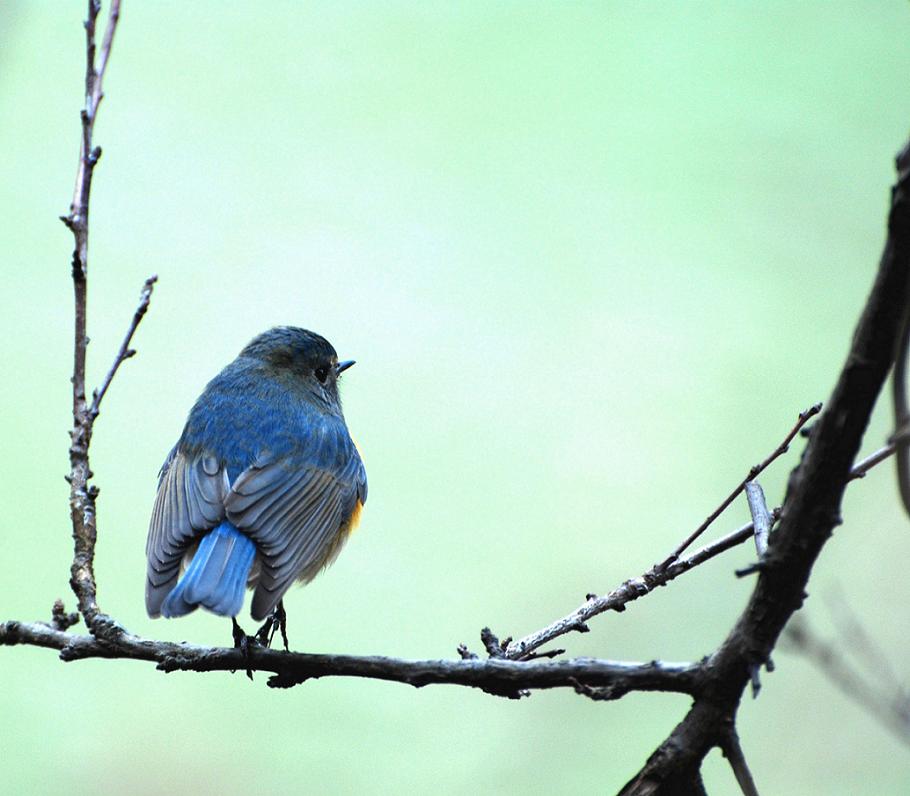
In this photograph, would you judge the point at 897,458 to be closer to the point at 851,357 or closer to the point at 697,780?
the point at 851,357

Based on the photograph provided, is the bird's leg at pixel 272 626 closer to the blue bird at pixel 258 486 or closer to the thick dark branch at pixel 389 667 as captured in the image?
the blue bird at pixel 258 486

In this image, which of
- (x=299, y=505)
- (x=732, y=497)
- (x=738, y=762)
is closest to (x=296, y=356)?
(x=299, y=505)

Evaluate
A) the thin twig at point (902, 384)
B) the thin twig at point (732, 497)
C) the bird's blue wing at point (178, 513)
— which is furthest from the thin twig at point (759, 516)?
the bird's blue wing at point (178, 513)

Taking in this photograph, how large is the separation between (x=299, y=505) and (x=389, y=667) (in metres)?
1.68

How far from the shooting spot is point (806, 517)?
1.24 m

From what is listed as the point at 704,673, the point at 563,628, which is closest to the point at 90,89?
the point at 563,628

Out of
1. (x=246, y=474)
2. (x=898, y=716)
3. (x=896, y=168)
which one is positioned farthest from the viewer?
(x=246, y=474)

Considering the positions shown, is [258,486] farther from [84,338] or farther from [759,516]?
[759,516]

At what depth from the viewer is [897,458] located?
3.84ft

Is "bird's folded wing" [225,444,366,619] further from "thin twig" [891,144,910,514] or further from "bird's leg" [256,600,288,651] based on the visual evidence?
"thin twig" [891,144,910,514]

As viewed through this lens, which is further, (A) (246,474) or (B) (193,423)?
(B) (193,423)

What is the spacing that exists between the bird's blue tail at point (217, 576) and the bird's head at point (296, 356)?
1.09 m

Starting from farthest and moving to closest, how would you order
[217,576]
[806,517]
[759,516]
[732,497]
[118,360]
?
[217,576]
[118,360]
[732,497]
[759,516]
[806,517]

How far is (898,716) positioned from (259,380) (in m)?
2.83
